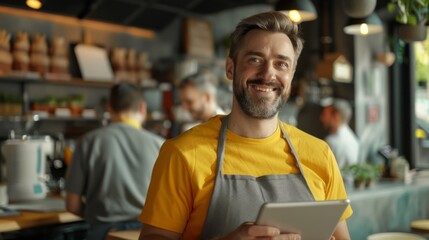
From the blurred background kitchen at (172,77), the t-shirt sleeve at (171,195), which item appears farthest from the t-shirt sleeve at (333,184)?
the blurred background kitchen at (172,77)

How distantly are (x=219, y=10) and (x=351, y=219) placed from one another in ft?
14.5

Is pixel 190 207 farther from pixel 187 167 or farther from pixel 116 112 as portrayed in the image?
pixel 116 112

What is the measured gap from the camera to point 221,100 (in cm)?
767

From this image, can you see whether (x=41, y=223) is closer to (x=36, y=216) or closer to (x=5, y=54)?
(x=36, y=216)

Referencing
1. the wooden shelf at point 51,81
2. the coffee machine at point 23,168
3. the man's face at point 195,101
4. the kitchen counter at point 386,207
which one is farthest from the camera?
the wooden shelf at point 51,81

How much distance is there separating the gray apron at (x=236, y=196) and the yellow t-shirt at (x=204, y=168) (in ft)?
0.07

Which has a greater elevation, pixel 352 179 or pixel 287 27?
pixel 287 27

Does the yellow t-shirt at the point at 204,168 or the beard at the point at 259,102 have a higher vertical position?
the beard at the point at 259,102

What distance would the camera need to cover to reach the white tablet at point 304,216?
1498mm

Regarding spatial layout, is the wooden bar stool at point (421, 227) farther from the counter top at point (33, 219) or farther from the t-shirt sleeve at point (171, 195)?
the counter top at point (33, 219)

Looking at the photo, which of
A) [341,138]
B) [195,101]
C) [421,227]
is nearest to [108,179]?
[195,101]

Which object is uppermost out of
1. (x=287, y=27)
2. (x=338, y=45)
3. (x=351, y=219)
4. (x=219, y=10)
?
(x=219, y=10)

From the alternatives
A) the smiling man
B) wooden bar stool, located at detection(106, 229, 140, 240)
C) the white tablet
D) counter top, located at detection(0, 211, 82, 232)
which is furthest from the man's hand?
counter top, located at detection(0, 211, 82, 232)

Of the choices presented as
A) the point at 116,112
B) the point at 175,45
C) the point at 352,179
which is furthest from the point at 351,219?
the point at 175,45
